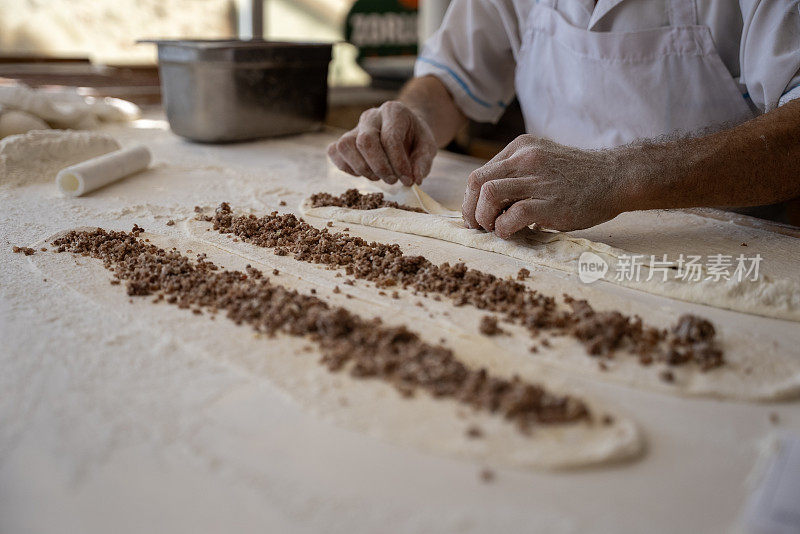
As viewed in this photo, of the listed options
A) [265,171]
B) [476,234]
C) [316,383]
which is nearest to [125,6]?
[265,171]

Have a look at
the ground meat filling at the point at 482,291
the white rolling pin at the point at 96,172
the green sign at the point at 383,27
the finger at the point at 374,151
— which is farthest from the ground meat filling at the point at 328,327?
the green sign at the point at 383,27

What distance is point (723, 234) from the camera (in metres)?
1.55

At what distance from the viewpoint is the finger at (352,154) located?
6.07ft

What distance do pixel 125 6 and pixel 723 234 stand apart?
6.89m

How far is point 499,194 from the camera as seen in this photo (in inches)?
54.4

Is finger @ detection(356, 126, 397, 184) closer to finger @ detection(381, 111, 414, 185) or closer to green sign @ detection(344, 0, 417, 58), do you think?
finger @ detection(381, 111, 414, 185)

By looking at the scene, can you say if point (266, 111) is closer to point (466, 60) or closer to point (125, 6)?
point (466, 60)

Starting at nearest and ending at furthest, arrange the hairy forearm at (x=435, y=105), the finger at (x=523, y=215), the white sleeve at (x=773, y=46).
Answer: the finger at (x=523, y=215) → the white sleeve at (x=773, y=46) → the hairy forearm at (x=435, y=105)

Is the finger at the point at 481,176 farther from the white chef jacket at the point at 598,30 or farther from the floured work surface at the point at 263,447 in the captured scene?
the white chef jacket at the point at 598,30

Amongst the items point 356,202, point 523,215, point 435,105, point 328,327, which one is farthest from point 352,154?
point 328,327

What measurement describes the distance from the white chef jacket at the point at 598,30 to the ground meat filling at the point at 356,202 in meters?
0.72

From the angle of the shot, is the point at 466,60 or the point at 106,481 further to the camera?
the point at 466,60

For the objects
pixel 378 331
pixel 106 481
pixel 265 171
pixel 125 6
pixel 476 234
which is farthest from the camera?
pixel 125 6

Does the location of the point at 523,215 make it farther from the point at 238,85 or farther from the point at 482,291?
the point at 238,85
